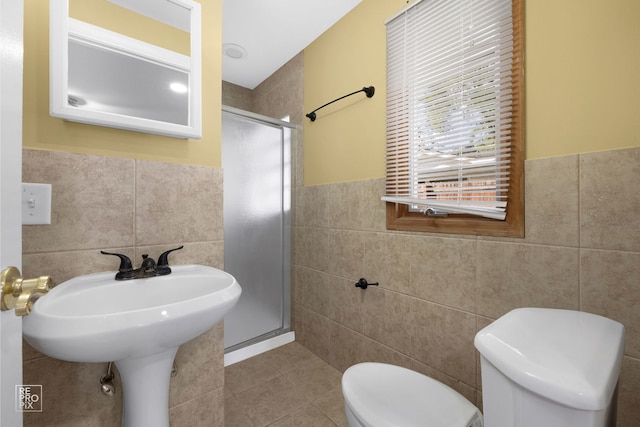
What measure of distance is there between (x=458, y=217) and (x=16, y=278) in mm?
1430

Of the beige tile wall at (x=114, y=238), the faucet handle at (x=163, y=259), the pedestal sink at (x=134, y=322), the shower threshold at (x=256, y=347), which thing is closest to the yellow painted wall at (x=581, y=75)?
the pedestal sink at (x=134, y=322)

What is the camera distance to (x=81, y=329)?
0.62m

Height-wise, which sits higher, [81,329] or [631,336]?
[81,329]

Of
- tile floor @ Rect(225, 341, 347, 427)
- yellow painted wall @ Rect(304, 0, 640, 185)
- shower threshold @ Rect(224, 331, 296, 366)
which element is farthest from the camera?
shower threshold @ Rect(224, 331, 296, 366)

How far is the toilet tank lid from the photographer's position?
0.42 m

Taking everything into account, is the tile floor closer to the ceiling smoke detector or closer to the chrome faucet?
the chrome faucet

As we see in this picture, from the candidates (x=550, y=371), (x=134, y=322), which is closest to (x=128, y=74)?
(x=134, y=322)

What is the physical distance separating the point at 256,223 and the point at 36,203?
1255 millimetres

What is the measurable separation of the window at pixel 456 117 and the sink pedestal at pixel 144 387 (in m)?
1.22

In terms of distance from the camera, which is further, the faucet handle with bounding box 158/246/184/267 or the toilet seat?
the faucet handle with bounding box 158/246/184/267

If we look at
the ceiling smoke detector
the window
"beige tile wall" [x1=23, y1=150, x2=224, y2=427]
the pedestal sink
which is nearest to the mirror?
"beige tile wall" [x1=23, y1=150, x2=224, y2=427]

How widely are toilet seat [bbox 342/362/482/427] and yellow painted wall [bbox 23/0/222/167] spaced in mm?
1157

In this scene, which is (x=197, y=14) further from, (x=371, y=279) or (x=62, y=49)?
(x=371, y=279)

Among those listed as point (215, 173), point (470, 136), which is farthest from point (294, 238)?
point (470, 136)
